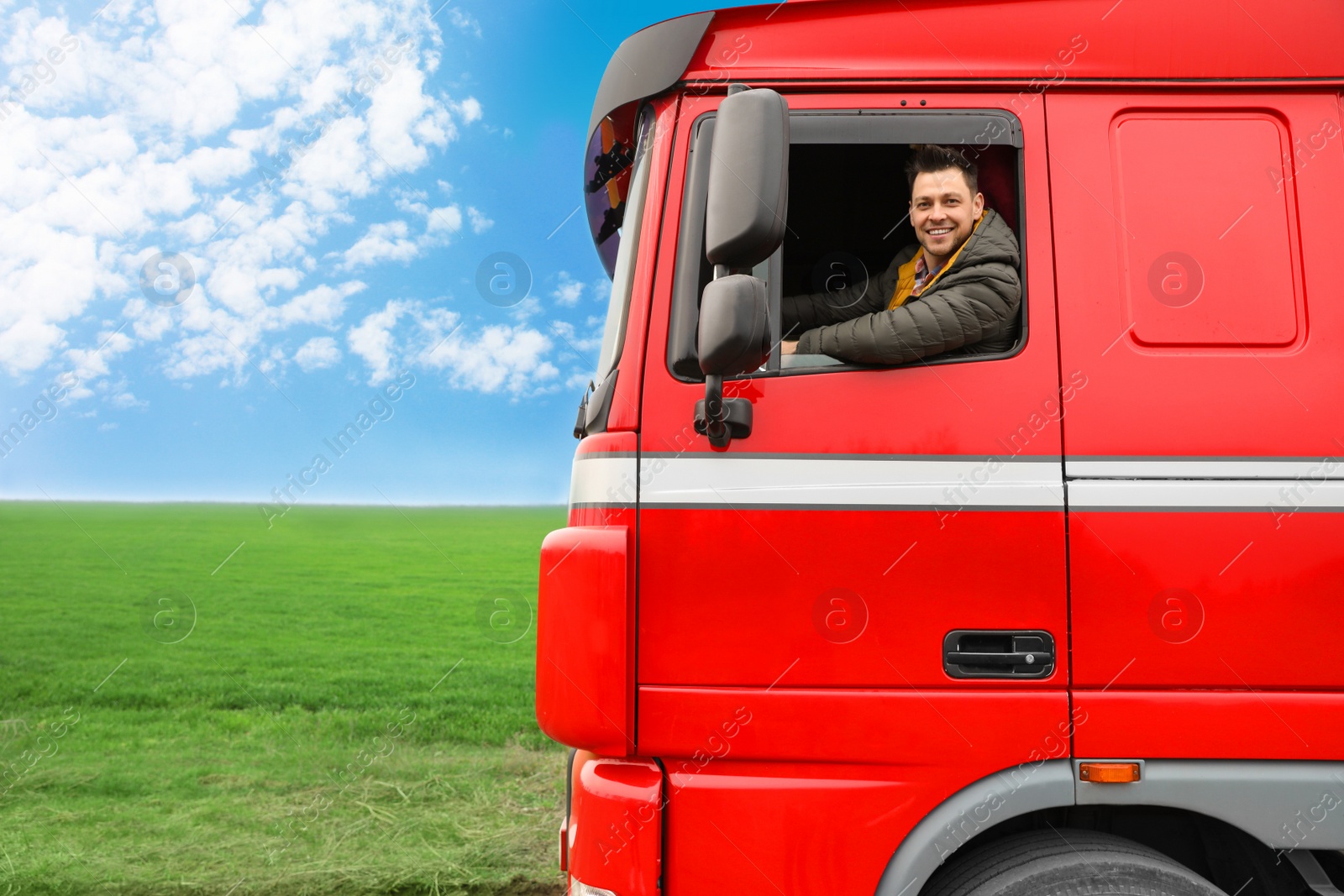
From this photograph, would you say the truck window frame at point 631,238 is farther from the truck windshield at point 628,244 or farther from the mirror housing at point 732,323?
the mirror housing at point 732,323

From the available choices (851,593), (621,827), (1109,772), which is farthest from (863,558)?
(621,827)

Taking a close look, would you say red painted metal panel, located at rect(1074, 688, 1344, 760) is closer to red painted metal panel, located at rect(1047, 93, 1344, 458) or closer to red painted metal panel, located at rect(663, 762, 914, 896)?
red painted metal panel, located at rect(663, 762, 914, 896)

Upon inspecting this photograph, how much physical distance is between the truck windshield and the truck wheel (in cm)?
156

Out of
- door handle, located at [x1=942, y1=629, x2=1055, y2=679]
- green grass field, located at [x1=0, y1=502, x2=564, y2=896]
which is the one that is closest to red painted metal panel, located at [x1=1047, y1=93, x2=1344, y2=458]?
door handle, located at [x1=942, y1=629, x2=1055, y2=679]

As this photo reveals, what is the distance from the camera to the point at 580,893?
2.10m

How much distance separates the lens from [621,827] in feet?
6.61

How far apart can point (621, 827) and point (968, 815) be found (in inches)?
31.7

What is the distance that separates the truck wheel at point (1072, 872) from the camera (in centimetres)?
197

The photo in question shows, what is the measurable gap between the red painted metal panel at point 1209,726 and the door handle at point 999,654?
13 cm

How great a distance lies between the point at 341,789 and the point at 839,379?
17.7 ft

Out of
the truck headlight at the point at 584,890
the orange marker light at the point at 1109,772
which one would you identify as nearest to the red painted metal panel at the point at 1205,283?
the orange marker light at the point at 1109,772

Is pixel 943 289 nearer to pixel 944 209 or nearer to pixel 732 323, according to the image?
pixel 944 209

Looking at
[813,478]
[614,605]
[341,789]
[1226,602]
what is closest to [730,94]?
[813,478]

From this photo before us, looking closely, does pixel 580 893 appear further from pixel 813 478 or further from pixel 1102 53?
pixel 1102 53
